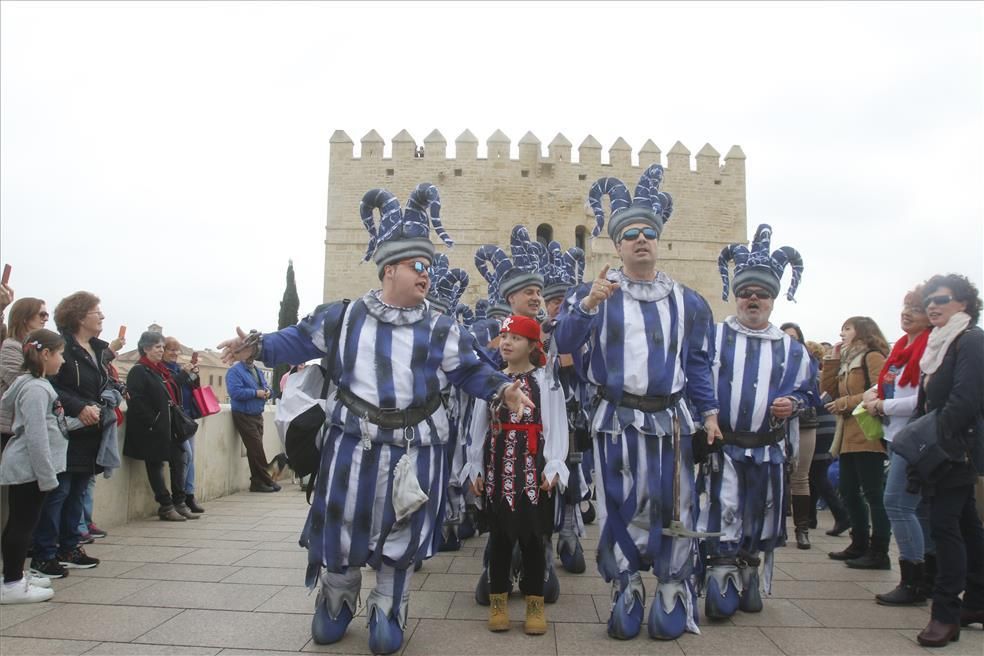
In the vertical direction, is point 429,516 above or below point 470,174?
below

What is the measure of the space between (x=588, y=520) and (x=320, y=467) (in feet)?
14.3

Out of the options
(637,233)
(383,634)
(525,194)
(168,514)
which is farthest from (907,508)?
(525,194)

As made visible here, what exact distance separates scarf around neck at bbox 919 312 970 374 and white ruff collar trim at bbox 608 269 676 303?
1.41 metres

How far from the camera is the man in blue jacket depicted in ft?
29.3


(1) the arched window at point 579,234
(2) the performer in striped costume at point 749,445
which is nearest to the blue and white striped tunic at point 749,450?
(2) the performer in striped costume at point 749,445

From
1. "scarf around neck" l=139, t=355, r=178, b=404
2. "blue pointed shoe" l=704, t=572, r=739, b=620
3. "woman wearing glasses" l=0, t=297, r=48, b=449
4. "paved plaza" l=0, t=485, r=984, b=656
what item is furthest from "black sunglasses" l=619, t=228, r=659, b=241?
"scarf around neck" l=139, t=355, r=178, b=404

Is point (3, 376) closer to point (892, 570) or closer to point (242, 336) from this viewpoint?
point (242, 336)

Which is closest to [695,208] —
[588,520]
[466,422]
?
[588,520]

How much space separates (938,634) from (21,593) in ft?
15.9

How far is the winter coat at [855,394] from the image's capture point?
5398 mm

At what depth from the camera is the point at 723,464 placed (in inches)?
159

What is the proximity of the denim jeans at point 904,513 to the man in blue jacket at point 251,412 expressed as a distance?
6911 millimetres

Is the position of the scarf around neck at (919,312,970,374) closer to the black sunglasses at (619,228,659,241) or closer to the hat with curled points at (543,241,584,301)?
the black sunglasses at (619,228,659,241)

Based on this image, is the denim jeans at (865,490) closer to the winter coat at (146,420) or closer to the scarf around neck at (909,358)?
the scarf around neck at (909,358)
